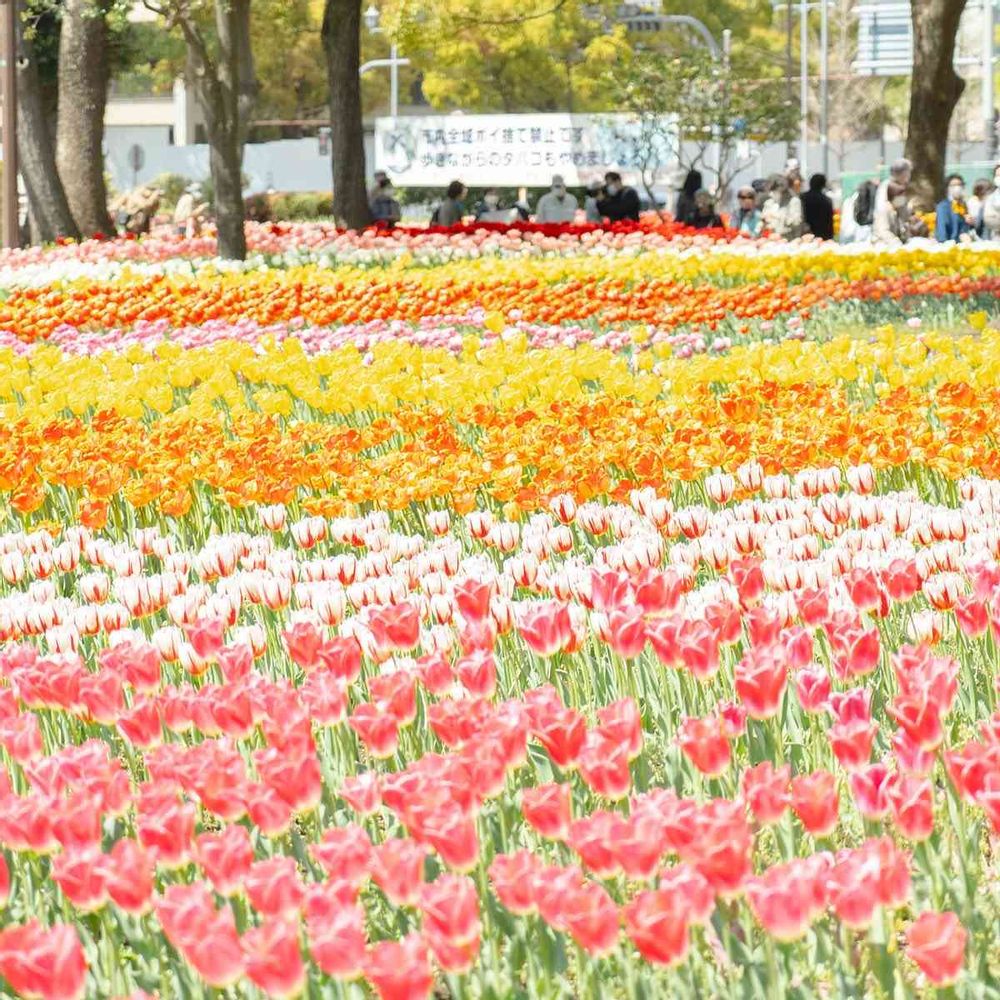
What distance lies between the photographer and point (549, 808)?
2779mm

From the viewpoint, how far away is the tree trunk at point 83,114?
24.9 meters

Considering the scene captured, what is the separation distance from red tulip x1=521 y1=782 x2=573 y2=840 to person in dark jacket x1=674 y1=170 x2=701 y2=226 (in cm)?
2531

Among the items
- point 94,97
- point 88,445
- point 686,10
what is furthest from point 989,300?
point 686,10

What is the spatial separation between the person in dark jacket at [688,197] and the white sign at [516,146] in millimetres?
15718

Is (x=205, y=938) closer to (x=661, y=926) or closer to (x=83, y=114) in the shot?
(x=661, y=926)

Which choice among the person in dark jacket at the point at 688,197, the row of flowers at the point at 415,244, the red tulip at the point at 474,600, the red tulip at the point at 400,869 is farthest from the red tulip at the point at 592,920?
the person in dark jacket at the point at 688,197

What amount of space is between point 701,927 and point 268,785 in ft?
2.39

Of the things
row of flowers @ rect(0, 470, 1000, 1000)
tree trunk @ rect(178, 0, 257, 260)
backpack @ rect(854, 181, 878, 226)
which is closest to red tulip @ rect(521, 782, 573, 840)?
row of flowers @ rect(0, 470, 1000, 1000)

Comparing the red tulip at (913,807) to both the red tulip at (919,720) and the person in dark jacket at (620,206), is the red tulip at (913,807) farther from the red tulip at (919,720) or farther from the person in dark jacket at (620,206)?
the person in dark jacket at (620,206)

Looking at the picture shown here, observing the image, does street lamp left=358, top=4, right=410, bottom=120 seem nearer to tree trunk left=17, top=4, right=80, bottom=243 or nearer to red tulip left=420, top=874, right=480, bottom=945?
tree trunk left=17, top=4, right=80, bottom=243

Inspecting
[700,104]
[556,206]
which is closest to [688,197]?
[556,206]

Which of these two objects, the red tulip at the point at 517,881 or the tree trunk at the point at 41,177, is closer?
the red tulip at the point at 517,881

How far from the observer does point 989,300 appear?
1482 cm

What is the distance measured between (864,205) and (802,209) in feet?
2.49
